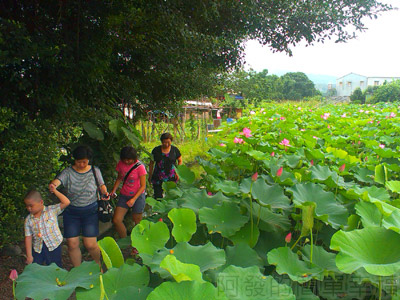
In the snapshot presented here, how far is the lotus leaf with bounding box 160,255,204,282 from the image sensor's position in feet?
2.74

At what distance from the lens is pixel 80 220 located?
277 cm

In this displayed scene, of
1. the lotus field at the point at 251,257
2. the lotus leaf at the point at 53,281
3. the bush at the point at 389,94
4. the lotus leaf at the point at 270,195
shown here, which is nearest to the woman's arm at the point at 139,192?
the lotus field at the point at 251,257

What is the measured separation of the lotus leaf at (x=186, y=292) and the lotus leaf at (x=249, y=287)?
7 centimetres

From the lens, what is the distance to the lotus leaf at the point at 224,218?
1.35 meters

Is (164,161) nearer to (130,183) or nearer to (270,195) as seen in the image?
(130,183)

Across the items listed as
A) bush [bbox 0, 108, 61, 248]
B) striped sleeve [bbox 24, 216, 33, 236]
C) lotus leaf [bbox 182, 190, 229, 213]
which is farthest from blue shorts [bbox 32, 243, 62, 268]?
lotus leaf [bbox 182, 190, 229, 213]

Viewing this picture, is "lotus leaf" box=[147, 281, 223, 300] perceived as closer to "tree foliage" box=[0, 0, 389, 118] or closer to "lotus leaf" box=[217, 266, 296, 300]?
"lotus leaf" box=[217, 266, 296, 300]

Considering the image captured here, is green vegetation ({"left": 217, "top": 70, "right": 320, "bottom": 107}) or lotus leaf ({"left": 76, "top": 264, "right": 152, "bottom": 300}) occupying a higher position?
green vegetation ({"left": 217, "top": 70, "right": 320, "bottom": 107})

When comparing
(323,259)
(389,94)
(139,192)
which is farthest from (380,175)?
(389,94)

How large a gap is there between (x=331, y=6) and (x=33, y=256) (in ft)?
16.4

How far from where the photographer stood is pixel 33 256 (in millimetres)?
2531

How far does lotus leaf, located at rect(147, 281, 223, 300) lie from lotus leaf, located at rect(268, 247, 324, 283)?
34 cm

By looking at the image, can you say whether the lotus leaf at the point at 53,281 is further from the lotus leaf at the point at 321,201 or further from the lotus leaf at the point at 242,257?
the lotus leaf at the point at 321,201

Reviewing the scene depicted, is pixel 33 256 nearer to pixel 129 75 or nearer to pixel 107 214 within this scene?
pixel 107 214
